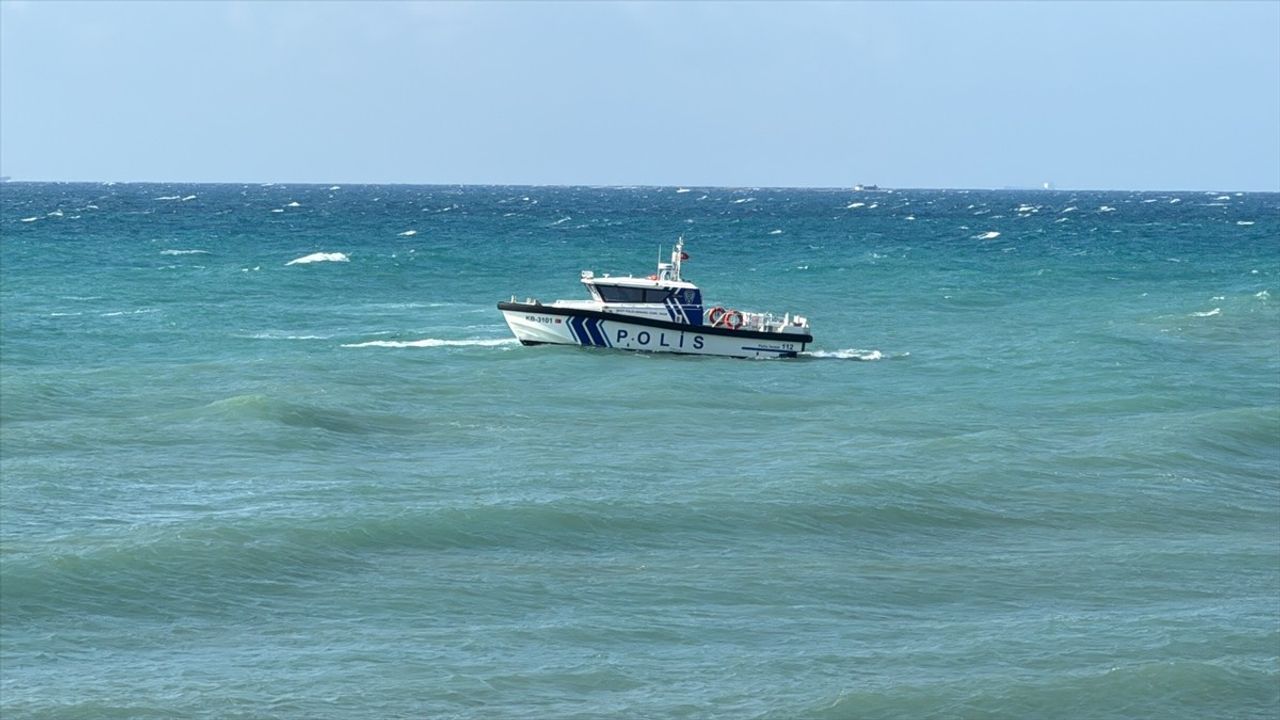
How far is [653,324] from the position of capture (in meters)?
47.7

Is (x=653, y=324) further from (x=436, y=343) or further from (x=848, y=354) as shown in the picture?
(x=436, y=343)

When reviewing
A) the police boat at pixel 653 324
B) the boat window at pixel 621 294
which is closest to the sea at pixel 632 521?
the police boat at pixel 653 324

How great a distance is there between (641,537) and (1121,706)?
8852 millimetres

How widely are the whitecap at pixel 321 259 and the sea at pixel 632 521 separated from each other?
26091mm

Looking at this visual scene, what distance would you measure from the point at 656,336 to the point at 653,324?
1.29 feet

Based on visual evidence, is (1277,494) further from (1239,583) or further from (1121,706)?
(1121,706)

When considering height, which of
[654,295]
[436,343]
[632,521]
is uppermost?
[654,295]

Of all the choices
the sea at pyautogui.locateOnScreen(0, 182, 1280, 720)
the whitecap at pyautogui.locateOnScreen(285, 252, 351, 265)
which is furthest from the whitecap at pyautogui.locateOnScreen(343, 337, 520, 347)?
the whitecap at pyautogui.locateOnScreen(285, 252, 351, 265)

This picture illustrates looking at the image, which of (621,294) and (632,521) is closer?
(632,521)

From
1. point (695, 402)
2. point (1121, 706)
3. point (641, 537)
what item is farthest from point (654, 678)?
point (695, 402)

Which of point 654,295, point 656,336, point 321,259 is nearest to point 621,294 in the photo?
point 654,295

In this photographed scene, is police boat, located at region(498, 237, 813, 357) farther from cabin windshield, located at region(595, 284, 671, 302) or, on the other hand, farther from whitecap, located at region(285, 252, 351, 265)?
whitecap, located at region(285, 252, 351, 265)

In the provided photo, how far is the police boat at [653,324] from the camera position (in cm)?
4766

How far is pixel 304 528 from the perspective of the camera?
24.3 metres
